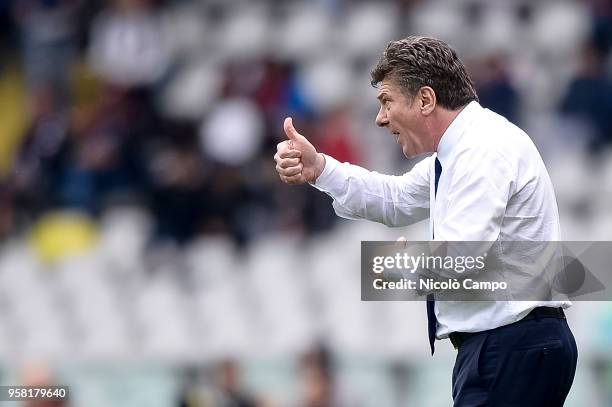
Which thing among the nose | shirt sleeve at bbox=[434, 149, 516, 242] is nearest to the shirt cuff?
the nose

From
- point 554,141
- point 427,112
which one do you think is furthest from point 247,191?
point 427,112

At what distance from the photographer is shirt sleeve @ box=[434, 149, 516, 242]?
4.05 metres

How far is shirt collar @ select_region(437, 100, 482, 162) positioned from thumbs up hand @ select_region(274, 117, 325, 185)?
47cm

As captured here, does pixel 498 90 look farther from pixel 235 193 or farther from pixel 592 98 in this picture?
pixel 235 193

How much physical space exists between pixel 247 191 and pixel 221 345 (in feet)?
5.27

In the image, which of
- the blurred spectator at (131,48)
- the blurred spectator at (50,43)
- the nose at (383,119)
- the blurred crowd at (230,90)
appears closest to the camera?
the nose at (383,119)

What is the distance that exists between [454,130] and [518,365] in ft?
2.48

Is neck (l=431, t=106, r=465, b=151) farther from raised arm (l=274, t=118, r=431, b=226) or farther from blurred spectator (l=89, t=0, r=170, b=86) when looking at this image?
blurred spectator (l=89, t=0, r=170, b=86)

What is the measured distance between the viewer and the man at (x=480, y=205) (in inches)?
162

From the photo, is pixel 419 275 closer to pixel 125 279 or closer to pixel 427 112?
pixel 427 112

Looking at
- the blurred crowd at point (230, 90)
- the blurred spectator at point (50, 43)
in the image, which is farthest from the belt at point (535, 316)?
the blurred spectator at point (50, 43)

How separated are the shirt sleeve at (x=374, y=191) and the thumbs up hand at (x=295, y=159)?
60 mm

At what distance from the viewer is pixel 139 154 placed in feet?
37.9

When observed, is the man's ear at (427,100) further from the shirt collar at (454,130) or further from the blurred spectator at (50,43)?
the blurred spectator at (50,43)
